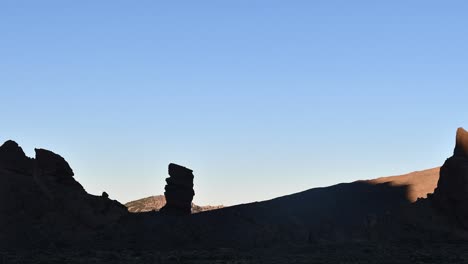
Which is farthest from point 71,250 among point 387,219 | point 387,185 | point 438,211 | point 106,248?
point 387,185

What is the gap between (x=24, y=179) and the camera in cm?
7731

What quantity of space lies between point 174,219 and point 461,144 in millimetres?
41944

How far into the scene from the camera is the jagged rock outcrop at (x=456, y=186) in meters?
76.7

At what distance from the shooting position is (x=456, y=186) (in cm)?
7775

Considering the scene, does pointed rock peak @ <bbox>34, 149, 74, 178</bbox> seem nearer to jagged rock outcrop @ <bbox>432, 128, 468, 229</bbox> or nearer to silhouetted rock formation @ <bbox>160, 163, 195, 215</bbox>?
silhouetted rock formation @ <bbox>160, 163, 195, 215</bbox>

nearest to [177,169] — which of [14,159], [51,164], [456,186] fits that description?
[51,164]

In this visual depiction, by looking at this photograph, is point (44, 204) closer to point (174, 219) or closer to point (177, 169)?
point (174, 219)

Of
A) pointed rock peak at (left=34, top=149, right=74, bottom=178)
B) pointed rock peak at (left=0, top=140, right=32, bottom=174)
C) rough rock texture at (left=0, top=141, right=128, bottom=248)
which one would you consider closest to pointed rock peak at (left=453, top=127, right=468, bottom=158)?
rough rock texture at (left=0, top=141, right=128, bottom=248)

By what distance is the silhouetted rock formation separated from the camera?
88.6 m

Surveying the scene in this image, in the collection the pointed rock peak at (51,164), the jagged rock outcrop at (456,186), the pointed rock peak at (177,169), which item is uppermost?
the pointed rock peak at (51,164)

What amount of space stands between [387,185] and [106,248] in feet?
189

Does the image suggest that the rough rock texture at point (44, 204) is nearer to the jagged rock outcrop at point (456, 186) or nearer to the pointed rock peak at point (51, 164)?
the pointed rock peak at point (51, 164)

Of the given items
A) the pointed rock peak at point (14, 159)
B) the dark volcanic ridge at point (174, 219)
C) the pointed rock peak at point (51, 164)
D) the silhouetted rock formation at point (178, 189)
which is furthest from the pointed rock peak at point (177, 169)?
the pointed rock peak at point (14, 159)

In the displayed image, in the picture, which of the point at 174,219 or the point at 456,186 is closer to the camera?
the point at 456,186
